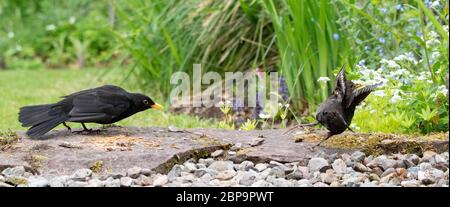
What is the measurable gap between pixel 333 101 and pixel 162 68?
3.38m

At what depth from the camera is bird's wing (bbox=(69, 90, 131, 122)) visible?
4250 millimetres

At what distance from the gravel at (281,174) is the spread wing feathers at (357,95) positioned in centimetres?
27

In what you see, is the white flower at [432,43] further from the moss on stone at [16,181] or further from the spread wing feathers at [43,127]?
the moss on stone at [16,181]

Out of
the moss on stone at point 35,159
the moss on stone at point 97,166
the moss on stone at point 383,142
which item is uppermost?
the moss on stone at point 383,142

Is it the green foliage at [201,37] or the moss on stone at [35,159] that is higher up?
the green foliage at [201,37]

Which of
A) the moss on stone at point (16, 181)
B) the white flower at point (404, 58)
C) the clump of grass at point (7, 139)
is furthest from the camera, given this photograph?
the white flower at point (404, 58)

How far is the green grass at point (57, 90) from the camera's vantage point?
612 cm

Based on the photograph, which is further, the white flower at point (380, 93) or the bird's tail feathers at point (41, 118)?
the white flower at point (380, 93)

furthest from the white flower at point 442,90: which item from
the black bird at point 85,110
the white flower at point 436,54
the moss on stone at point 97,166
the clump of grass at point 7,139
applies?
the clump of grass at point 7,139

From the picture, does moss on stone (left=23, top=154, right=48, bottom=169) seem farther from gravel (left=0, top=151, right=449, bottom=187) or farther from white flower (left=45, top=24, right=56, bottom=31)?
white flower (left=45, top=24, right=56, bottom=31)

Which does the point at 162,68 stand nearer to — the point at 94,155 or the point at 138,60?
the point at 138,60

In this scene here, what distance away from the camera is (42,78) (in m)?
8.93

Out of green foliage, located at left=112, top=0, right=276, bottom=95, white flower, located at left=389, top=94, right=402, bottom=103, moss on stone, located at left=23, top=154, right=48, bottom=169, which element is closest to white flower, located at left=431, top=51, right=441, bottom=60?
white flower, located at left=389, top=94, right=402, bottom=103

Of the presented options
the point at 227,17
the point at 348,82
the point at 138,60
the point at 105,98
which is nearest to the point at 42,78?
the point at 138,60
